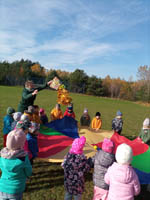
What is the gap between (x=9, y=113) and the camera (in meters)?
4.51

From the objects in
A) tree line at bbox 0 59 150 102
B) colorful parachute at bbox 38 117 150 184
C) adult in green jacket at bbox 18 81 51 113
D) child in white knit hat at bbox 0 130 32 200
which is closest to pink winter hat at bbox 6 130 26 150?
child in white knit hat at bbox 0 130 32 200

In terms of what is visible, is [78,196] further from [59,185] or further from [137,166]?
[137,166]

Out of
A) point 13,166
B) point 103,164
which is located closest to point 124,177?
point 103,164

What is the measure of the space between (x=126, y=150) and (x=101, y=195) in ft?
3.60

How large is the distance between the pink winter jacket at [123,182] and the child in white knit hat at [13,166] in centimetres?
116

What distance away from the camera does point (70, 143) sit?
15.7 ft

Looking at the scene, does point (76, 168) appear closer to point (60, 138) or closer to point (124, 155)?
point (124, 155)

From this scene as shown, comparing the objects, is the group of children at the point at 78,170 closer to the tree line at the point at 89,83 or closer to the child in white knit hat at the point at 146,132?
the child in white knit hat at the point at 146,132

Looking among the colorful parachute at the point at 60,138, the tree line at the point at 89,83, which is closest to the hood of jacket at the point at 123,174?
the colorful parachute at the point at 60,138

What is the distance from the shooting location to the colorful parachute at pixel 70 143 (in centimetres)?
388

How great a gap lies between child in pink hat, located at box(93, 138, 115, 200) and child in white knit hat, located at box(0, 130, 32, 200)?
1.03m

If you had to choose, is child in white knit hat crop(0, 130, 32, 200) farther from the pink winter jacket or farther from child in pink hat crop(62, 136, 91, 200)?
the pink winter jacket

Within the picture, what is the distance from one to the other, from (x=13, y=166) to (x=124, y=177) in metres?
1.42

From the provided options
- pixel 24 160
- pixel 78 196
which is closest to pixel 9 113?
pixel 24 160
